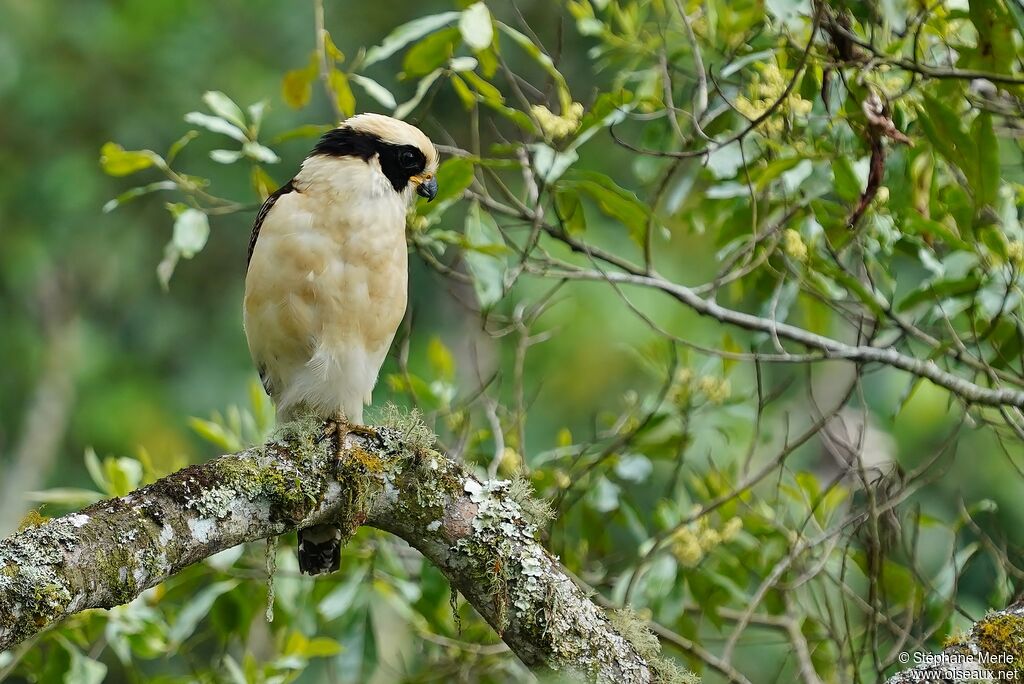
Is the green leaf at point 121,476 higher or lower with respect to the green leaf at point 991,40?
lower

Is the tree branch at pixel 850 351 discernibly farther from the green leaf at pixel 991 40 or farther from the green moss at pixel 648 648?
the green moss at pixel 648 648

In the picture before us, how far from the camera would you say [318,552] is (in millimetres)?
2734

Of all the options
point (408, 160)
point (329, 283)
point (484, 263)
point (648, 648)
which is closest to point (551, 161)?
point (484, 263)

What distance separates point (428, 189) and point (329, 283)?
393 millimetres

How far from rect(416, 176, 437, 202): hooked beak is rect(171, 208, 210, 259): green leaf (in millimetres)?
525

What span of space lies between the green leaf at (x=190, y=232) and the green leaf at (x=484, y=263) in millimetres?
635

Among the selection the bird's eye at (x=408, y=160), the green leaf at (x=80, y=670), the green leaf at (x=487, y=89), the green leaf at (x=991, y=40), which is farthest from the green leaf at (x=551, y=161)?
the green leaf at (x=80, y=670)

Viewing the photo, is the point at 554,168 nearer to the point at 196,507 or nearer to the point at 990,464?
the point at 196,507

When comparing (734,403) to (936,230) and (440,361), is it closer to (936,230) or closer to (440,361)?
(440,361)

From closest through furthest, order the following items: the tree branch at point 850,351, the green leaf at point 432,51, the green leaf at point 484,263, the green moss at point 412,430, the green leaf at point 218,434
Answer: the green moss at point 412,430, the tree branch at point 850,351, the green leaf at point 432,51, the green leaf at point 484,263, the green leaf at point 218,434

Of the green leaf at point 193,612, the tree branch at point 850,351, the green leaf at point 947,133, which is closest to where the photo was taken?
the green leaf at point 947,133

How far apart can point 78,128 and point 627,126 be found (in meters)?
3.42

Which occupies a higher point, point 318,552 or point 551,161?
point 551,161

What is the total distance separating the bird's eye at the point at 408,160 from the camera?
3031 mm
